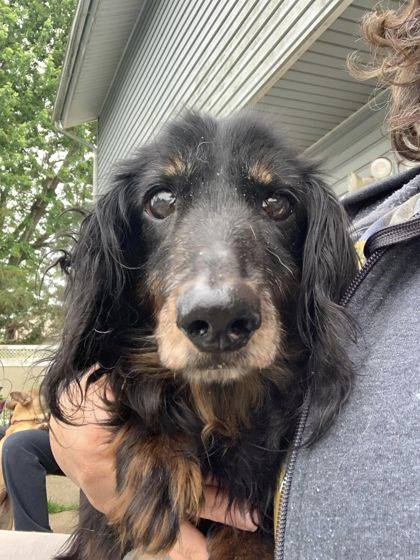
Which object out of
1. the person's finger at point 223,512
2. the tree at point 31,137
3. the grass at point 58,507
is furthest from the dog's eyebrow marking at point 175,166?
the tree at point 31,137

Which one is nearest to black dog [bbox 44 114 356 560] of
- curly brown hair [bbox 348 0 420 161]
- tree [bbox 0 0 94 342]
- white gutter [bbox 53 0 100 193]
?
curly brown hair [bbox 348 0 420 161]

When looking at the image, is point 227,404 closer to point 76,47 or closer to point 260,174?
point 260,174

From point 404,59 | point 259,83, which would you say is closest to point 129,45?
point 259,83

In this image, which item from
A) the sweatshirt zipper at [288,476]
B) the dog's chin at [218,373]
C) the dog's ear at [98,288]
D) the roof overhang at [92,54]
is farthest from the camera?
the roof overhang at [92,54]

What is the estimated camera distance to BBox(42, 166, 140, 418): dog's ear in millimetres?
1540

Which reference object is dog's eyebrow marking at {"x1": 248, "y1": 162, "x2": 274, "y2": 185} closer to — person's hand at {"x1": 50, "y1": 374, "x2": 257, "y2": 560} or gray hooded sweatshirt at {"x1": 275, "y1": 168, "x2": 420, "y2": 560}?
gray hooded sweatshirt at {"x1": 275, "y1": 168, "x2": 420, "y2": 560}

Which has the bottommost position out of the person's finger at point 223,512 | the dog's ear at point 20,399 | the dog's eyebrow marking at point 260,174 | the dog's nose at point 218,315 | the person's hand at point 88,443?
the dog's ear at point 20,399

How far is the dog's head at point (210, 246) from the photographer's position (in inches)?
50.5

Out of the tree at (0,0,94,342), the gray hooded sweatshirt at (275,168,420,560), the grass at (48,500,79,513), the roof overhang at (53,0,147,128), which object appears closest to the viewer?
the gray hooded sweatshirt at (275,168,420,560)

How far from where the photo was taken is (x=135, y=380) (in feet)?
5.04

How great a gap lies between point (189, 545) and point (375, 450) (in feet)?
2.21

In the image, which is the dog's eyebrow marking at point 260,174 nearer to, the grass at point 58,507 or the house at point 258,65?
the house at point 258,65

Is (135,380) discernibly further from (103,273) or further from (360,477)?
(360,477)

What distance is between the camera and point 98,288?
158 centimetres
